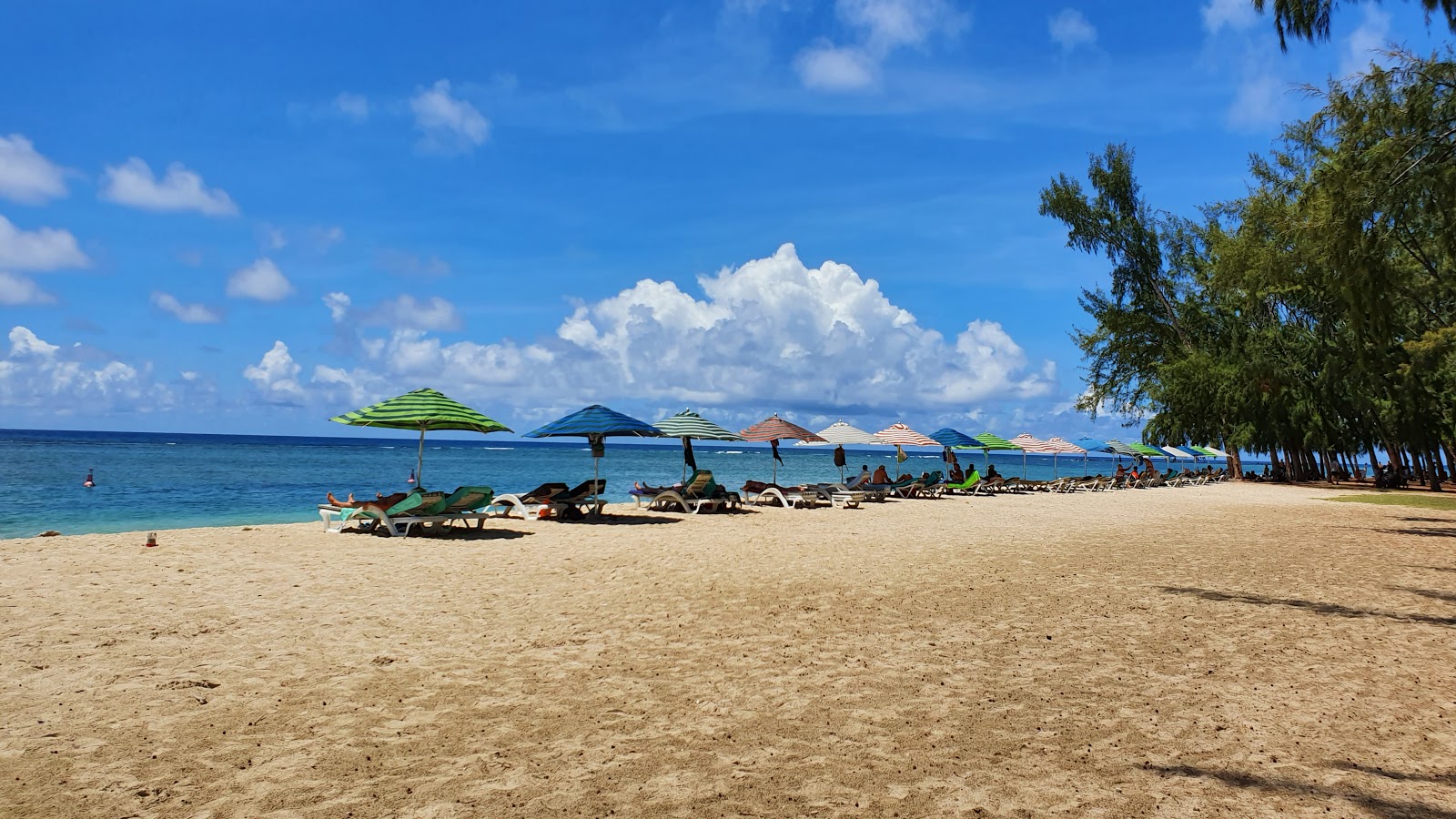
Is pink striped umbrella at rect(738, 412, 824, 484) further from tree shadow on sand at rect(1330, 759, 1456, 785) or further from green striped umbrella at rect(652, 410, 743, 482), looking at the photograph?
tree shadow on sand at rect(1330, 759, 1456, 785)

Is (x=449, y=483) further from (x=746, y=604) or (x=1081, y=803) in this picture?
(x=1081, y=803)

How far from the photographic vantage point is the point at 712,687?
16.9ft

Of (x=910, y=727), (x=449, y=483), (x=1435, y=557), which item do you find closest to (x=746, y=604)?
(x=910, y=727)

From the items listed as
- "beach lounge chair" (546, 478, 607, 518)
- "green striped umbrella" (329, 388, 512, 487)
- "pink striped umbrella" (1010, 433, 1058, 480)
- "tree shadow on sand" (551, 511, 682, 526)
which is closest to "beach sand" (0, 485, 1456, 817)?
"green striped umbrella" (329, 388, 512, 487)

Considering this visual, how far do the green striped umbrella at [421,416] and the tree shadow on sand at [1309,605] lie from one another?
10.4m

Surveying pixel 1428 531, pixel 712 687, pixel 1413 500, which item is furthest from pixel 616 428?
pixel 1413 500

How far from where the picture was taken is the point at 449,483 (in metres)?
46.6

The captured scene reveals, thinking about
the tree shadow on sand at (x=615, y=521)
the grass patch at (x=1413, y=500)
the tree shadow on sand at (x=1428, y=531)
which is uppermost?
the tree shadow on sand at (x=615, y=521)

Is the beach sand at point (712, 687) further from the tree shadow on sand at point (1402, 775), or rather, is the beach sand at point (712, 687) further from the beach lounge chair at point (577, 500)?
the beach lounge chair at point (577, 500)

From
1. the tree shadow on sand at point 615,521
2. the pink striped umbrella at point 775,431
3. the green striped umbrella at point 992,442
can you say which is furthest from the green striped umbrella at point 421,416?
the green striped umbrella at point 992,442

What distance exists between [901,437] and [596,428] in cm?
1404

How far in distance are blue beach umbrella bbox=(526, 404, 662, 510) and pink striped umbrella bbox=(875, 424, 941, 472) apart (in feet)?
40.0

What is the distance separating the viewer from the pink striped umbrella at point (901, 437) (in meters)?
26.6

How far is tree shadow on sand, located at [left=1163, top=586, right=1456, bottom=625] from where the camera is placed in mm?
7461
